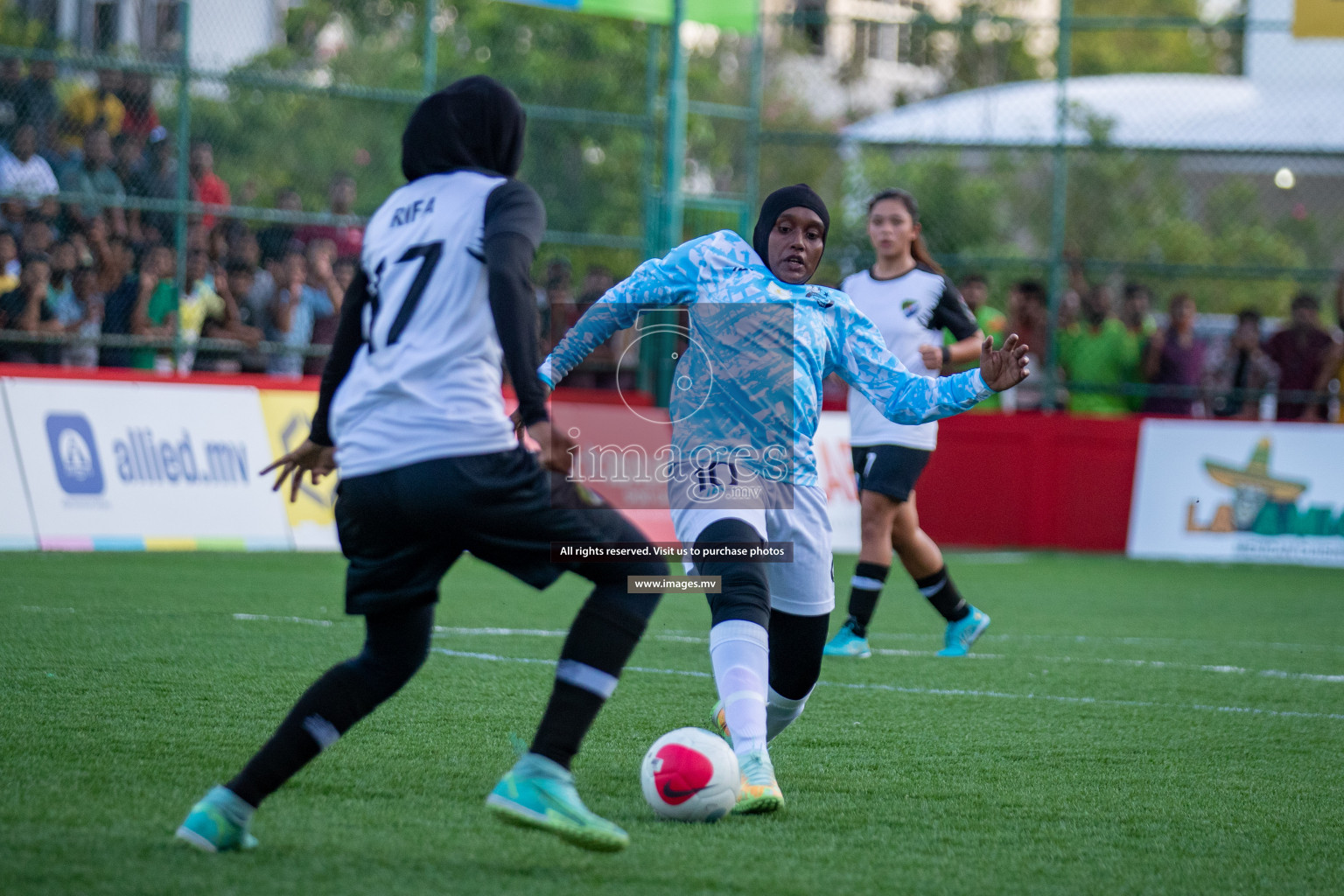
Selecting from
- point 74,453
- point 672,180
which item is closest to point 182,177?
point 74,453

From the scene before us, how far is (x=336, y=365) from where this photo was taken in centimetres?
393

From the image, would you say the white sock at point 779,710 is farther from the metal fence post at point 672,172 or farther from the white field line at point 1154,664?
the metal fence post at point 672,172

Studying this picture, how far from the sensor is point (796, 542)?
4.75 m

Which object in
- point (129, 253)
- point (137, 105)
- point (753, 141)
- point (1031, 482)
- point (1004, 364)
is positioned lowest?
point (1031, 482)

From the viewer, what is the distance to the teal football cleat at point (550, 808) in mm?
3666

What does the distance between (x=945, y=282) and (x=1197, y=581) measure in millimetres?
5663

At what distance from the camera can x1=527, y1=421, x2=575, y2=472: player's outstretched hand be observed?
362cm

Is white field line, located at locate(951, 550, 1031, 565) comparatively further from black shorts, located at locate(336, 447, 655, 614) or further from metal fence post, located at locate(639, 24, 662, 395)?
black shorts, located at locate(336, 447, 655, 614)

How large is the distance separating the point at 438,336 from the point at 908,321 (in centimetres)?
515

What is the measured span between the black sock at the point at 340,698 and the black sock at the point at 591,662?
36 cm

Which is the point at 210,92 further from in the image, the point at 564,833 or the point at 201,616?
the point at 564,833

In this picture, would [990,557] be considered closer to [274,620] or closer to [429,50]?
[429,50]

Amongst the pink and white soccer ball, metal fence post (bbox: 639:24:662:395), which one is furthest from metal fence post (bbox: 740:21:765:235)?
the pink and white soccer ball

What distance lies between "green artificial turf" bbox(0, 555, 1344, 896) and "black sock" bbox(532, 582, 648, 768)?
1.14 feet
